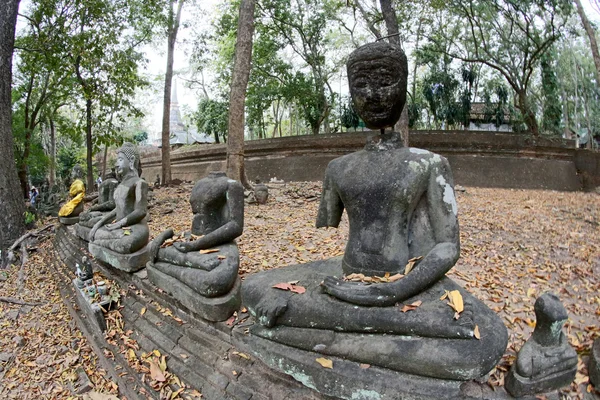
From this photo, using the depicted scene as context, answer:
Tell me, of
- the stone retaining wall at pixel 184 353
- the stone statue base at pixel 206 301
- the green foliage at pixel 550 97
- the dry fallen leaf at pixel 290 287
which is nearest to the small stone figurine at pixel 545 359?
the stone retaining wall at pixel 184 353

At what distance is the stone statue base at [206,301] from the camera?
2652 mm

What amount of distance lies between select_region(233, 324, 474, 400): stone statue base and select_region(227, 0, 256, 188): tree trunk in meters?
6.03

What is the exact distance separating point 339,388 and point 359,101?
59.8 inches

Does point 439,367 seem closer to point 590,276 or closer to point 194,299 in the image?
point 194,299

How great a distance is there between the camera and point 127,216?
423 cm

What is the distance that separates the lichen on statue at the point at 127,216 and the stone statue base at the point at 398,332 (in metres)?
2.42

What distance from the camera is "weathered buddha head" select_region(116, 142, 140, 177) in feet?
14.5

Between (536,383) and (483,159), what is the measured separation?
1042 cm

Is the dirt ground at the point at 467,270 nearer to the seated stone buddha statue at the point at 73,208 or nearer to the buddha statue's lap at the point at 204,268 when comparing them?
the seated stone buddha statue at the point at 73,208

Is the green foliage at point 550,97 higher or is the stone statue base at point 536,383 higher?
the green foliage at point 550,97

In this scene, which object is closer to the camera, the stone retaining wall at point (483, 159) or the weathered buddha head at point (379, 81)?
the weathered buddha head at point (379, 81)

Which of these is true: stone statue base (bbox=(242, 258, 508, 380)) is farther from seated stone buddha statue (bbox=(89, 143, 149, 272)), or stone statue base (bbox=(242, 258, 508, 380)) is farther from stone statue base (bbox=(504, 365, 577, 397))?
seated stone buddha statue (bbox=(89, 143, 149, 272))

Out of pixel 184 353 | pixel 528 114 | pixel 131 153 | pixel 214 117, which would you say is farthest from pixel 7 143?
pixel 528 114

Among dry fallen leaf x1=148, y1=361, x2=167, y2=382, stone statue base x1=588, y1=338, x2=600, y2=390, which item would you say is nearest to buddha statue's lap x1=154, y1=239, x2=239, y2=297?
dry fallen leaf x1=148, y1=361, x2=167, y2=382
